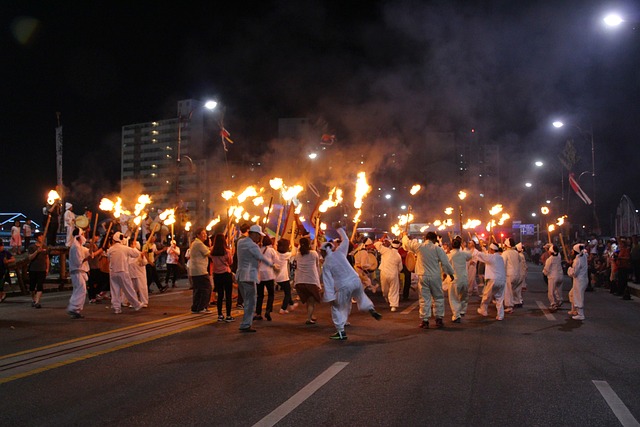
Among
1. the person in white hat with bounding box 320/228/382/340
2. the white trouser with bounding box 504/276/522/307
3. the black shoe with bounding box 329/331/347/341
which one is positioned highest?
the person in white hat with bounding box 320/228/382/340

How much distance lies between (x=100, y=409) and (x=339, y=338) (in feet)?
14.0

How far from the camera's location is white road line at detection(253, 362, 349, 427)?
460 cm

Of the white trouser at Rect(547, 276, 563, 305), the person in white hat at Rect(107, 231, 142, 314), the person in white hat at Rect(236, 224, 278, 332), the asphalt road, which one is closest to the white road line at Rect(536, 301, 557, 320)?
the white trouser at Rect(547, 276, 563, 305)

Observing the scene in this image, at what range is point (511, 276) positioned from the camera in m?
12.7

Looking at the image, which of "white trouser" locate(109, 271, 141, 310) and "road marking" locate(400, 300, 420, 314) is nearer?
"white trouser" locate(109, 271, 141, 310)

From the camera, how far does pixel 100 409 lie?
499 centimetres

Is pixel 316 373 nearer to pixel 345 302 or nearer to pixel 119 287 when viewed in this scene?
pixel 345 302

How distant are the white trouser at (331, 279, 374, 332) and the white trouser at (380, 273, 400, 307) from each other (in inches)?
149

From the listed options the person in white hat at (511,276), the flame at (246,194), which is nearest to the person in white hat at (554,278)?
the person in white hat at (511,276)

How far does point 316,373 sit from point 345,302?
110 inches

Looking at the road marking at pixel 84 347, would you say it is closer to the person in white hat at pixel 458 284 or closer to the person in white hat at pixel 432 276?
the person in white hat at pixel 432 276

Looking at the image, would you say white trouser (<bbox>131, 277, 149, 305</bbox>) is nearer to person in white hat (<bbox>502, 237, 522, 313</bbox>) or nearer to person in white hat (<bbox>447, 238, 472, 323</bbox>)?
person in white hat (<bbox>447, 238, 472, 323</bbox>)

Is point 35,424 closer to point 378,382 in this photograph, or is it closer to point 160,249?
point 378,382

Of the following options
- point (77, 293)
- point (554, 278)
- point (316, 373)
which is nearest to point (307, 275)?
point (316, 373)
